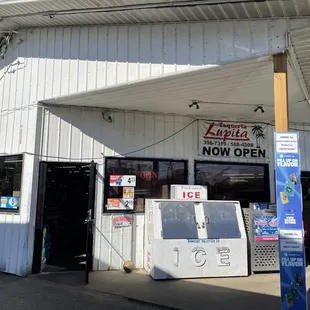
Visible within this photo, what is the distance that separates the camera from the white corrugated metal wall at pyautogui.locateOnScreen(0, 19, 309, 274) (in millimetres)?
5180

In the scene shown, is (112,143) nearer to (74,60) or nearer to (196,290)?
(74,60)

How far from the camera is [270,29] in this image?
491 cm

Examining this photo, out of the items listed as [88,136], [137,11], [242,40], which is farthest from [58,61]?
[242,40]

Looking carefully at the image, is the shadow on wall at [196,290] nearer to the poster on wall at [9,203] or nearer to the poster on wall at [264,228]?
the poster on wall at [264,228]

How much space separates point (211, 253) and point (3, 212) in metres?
4.12

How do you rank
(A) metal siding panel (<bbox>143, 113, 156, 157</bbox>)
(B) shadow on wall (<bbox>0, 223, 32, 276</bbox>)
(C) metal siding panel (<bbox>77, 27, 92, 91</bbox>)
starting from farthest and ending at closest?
(A) metal siding panel (<bbox>143, 113, 156, 157</bbox>)
(B) shadow on wall (<bbox>0, 223, 32, 276</bbox>)
(C) metal siding panel (<bbox>77, 27, 92, 91</bbox>)

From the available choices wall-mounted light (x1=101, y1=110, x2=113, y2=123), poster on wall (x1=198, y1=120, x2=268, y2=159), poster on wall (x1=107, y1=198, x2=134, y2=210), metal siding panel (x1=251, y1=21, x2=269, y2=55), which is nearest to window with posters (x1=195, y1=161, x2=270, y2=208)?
poster on wall (x1=198, y1=120, x2=268, y2=159)

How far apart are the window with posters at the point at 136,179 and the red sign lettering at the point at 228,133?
950 millimetres

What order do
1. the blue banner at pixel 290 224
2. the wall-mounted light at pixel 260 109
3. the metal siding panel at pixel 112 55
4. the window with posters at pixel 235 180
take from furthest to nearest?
the window with posters at pixel 235 180 → the wall-mounted light at pixel 260 109 → the metal siding panel at pixel 112 55 → the blue banner at pixel 290 224

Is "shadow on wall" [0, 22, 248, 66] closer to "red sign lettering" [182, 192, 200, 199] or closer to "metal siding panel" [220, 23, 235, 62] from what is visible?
"metal siding panel" [220, 23, 235, 62]

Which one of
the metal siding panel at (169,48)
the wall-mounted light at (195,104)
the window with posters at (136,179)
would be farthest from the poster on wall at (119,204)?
the metal siding panel at (169,48)

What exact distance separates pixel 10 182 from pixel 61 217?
1.57 metres

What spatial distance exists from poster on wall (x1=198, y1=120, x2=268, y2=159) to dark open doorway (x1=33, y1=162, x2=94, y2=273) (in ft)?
8.95

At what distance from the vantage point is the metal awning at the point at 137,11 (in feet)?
15.4
